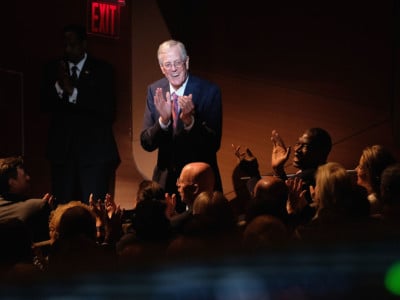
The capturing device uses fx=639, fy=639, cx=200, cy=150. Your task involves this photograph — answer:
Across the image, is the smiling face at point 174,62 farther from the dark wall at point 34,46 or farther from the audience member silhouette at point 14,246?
the audience member silhouette at point 14,246

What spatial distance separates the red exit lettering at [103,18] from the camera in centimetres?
500

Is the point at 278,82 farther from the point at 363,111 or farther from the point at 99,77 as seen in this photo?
the point at 99,77

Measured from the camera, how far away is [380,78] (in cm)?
481

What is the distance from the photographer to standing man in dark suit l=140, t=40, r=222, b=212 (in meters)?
4.58

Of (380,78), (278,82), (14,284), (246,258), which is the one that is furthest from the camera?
(278,82)

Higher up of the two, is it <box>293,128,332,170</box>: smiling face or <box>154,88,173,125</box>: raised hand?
<box>154,88,173,125</box>: raised hand

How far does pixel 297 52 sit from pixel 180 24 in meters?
1.01

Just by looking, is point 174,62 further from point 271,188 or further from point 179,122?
point 271,188

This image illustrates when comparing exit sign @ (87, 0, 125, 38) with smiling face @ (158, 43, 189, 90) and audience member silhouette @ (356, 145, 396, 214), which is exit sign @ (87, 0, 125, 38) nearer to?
smiling face @ (158, 43, 189, 90)

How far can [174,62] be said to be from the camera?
4633mm

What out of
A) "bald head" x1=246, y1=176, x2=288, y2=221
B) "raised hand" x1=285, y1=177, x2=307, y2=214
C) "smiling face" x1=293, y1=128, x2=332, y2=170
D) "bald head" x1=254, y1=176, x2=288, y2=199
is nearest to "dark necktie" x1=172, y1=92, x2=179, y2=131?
"smiling face" x1=293, y1=128, x2=332, y2=170

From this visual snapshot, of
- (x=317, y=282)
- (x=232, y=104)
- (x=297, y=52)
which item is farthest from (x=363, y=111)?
(x=317, y=282)

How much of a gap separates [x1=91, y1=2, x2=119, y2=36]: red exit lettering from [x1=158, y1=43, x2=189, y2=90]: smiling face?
65 centimetres

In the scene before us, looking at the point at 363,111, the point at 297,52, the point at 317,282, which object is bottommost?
the point at 317,282
